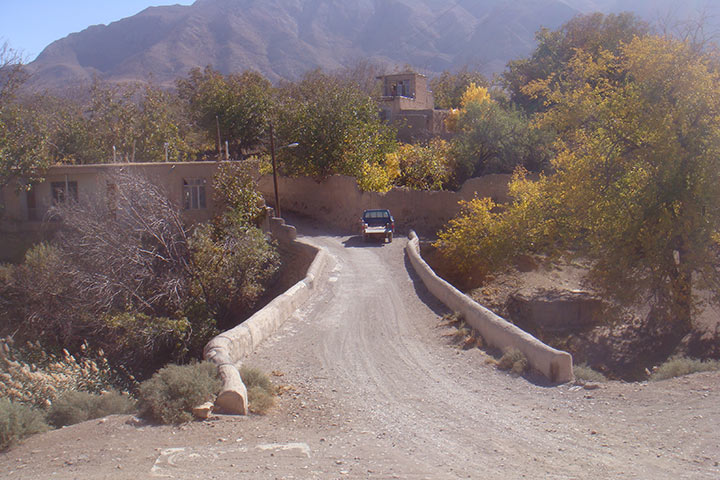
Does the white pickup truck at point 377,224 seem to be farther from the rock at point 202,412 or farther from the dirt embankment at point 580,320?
the rock at point 202,412

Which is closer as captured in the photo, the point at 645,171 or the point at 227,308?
the point at 645,171

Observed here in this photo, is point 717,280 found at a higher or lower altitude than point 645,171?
lower

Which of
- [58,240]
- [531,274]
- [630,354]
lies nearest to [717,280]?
[630,354]

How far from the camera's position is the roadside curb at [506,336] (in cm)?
969

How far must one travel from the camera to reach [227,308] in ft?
68.2

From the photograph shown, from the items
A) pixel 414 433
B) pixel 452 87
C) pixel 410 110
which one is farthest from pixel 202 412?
pixel 452 87

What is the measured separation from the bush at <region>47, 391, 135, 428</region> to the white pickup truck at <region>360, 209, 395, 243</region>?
19.2m

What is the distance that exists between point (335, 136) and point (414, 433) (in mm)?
27005

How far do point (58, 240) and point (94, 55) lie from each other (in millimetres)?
163215

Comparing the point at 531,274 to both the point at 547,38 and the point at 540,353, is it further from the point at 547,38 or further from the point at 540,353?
the point at 547,38

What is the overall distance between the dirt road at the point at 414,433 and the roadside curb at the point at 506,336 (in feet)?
1.25

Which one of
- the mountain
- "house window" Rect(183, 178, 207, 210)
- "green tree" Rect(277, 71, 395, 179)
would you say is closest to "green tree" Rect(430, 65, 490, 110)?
"green tree" Rect(277, 71, 395, 179)

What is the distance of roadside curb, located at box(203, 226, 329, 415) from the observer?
8.14 m

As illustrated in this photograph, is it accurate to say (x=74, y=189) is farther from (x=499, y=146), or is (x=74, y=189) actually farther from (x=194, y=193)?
(x=499, y=146)
